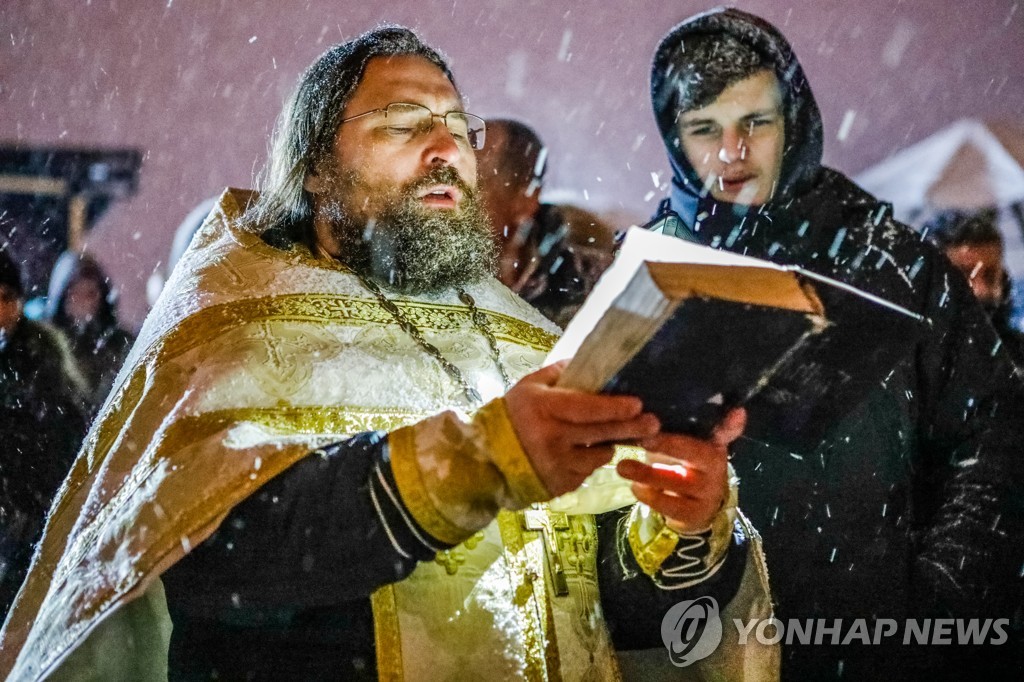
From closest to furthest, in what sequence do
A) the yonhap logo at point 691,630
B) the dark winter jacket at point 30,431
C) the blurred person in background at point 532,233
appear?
the yonhap logo at point 691,630 → the dark winter jacket at point 30,431 → the blurred person in background at point 532,233

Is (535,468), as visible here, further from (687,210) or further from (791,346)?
(687,210)

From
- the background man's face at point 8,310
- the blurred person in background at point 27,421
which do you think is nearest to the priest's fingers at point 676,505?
the blurred person in background at point 27,421

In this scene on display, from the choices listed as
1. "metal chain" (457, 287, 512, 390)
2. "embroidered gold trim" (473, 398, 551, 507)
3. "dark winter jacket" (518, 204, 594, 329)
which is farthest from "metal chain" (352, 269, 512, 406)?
"dark winter jacket" (518, 204, 594, 329)

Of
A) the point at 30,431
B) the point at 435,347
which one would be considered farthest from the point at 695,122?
the point at 30,431

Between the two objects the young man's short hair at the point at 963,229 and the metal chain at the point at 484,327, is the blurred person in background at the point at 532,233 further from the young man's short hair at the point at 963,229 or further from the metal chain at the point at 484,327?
the young man's short hair at the point at 963,229

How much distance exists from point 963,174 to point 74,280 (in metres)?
7.38

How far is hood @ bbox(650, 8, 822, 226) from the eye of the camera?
3354mm

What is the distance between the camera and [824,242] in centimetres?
322

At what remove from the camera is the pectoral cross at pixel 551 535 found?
7.14ft

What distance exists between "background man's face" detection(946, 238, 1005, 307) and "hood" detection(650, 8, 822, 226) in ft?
5.08

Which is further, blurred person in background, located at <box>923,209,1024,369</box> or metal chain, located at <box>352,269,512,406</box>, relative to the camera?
blurred person in background, located at <box>923,209,1024,369</box>

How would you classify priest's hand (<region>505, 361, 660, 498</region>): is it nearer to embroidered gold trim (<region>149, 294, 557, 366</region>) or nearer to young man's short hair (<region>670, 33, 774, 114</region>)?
embroidered gold trim (<region>149, 294, 557, 366</region>)

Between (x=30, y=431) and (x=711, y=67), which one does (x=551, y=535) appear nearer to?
(x=711, y=67)

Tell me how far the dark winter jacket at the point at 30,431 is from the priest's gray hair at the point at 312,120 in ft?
6.63
